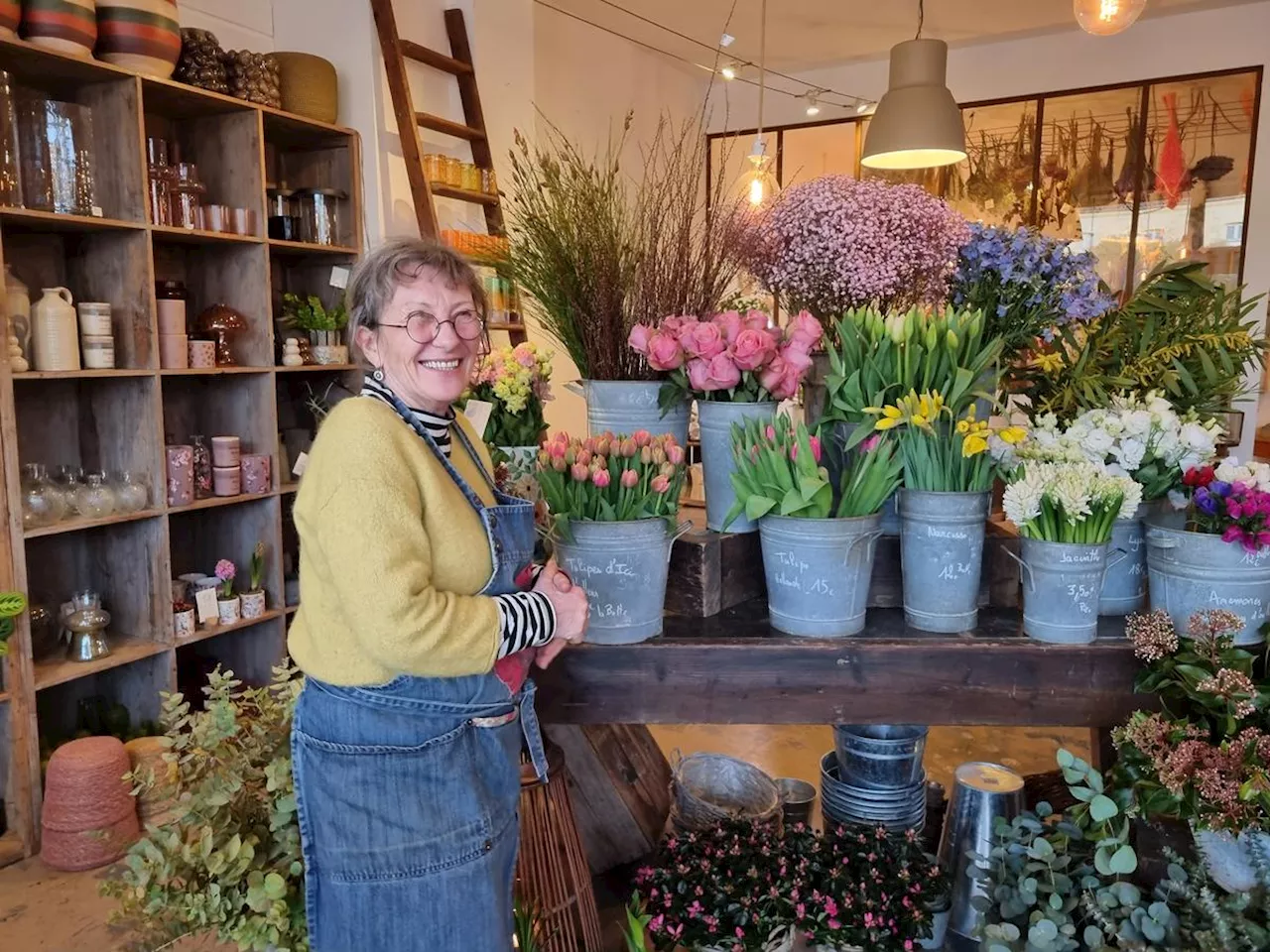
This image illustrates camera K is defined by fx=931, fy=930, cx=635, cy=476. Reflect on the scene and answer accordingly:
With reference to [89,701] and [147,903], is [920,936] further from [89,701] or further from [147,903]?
[89,701]

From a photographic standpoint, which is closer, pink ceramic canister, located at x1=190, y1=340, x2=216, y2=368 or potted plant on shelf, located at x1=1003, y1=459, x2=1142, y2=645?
potted plant on shelf, located at x1=1003, y1=459, x2=1142, y2=645

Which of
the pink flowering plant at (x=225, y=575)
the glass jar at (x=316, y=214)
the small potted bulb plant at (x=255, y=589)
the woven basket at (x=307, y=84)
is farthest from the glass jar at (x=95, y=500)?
the woven basket at (x=307, y=84)

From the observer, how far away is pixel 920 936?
5.60 feet

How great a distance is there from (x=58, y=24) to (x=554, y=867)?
250cm

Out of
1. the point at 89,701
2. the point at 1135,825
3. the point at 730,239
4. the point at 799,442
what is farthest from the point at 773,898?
the point at 89,701

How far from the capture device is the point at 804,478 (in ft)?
4.48

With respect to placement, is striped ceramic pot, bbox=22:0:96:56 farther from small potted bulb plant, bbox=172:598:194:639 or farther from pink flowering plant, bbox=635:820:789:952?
pink flowering plant, bbox=635:820:789:952

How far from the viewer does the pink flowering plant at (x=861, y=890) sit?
5.44 ft

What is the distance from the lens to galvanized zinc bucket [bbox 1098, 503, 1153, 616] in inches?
57.6

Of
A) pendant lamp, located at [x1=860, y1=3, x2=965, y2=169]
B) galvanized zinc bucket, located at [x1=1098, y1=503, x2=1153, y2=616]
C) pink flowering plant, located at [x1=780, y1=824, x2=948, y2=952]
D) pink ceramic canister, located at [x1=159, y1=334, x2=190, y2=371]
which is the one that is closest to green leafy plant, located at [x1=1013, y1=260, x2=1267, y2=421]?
galvanized zinc bucket, located at [x1=1098, y1=503, x2=1153, y2=616]

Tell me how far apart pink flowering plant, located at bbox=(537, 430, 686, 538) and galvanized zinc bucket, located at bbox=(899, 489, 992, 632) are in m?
0.38

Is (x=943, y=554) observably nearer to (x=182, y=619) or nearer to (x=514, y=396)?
(x=514, y=396)

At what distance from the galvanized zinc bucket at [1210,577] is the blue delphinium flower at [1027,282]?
1.45ft

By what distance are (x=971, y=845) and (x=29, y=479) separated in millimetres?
2599
